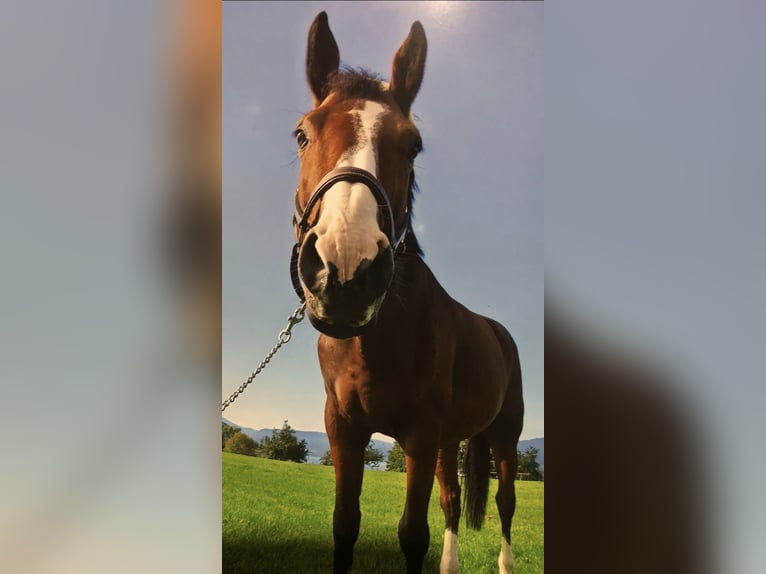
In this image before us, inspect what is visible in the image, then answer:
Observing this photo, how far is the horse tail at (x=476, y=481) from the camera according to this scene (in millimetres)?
1056

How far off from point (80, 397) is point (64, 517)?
0.25m

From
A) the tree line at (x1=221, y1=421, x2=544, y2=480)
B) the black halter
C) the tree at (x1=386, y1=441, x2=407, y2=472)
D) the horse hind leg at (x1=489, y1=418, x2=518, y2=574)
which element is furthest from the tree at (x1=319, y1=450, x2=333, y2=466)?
the black halter

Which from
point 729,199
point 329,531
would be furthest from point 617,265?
point 329,531

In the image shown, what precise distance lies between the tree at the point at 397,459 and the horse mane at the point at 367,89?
0.43 metres

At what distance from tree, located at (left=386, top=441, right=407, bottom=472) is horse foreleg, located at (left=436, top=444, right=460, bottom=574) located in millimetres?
84

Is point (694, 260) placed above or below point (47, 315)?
above

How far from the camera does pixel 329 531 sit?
108 centimetres

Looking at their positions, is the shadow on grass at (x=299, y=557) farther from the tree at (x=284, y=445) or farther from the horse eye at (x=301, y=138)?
the horse eye at (x=301, y=138)

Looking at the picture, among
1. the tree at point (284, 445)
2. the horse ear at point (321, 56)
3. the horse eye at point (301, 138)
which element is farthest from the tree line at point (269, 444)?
the horse ear at point (321, 56)

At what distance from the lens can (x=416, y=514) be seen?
1044 millimetres

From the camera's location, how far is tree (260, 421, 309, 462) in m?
1.09

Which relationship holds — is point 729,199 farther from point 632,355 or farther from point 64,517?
point 64,517

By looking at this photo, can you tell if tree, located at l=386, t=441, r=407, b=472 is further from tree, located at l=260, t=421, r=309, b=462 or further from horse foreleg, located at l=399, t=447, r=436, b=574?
tree, located at l=260, t=421, r=309, b=462

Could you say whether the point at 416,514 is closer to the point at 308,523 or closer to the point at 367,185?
the point at 308,523
